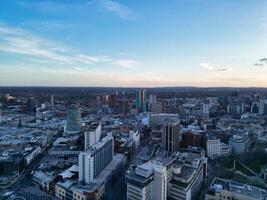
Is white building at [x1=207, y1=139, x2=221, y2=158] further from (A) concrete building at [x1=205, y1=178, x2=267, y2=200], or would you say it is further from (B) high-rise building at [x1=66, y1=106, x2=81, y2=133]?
(B) high-rise building at [x1=66, y1=106, x2=81, y2=133]

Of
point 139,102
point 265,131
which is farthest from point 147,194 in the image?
point 139,102

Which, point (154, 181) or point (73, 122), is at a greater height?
point (73, 122)

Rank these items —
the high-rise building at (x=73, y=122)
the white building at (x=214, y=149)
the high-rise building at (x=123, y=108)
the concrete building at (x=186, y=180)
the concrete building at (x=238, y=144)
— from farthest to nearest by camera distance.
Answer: the high-rise building at (x=123, y=108) → the high-rise building at (x=73, y=122) → the concrete building at (x=238, y=144) → the white building at (x=214, y=149) → the concrete building at (x=186, y=180)

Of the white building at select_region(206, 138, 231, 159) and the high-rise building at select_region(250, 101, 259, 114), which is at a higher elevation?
the high-rise building at select_region(250, 101, 259, 114)

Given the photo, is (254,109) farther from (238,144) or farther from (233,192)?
(233,192)

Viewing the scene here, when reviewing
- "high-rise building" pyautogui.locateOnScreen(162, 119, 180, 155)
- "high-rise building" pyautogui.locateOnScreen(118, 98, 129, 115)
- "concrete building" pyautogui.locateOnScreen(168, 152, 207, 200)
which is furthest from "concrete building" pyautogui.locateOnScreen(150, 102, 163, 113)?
"concrete building" pyautogui.locateOnScreen(168, 152, 207, 200)

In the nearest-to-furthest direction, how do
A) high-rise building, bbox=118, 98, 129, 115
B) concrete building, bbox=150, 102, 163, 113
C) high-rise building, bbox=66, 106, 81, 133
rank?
high-rise building, bbox=66, 106, 81, 133 → concrete building, bbox=150, 102, 163, 113 → high-rise building, bbox=118, 98, 129, 115

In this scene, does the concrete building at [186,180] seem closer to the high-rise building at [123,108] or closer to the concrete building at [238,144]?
the concrete building at [238,144]

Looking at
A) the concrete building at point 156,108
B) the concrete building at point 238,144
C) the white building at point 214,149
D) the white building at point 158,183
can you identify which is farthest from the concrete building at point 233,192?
the concrete building at point 156,108

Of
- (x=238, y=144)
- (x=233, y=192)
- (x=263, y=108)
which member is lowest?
(x=238, y=144)

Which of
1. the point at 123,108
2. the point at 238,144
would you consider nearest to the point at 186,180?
the point at 238,144

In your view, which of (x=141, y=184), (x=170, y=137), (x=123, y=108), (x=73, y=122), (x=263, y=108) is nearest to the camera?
(x=141, y=184)

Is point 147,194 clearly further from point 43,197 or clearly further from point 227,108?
point 227,108
